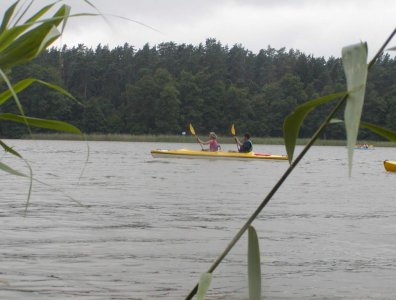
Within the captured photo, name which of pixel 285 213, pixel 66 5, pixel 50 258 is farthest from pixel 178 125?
pixel 66 5

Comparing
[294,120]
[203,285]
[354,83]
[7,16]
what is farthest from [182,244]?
[354,83]

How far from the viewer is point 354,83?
89cm

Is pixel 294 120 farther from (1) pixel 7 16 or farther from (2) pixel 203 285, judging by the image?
(1) pixel 7 16

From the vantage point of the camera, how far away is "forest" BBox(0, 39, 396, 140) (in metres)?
85.4

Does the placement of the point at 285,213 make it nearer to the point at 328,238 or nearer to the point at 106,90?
the point at 328,238

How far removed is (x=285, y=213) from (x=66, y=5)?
448 inches

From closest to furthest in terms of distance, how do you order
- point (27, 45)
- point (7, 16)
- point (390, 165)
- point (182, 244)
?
1. point (27, 45)
2. point (7, 16)
3. point (182, 244)
4. point (390, 165)

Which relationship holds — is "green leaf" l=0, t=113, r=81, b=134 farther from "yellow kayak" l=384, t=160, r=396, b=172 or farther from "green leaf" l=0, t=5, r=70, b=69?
"yellow kayak" l=384, t=160, r=396, b=172

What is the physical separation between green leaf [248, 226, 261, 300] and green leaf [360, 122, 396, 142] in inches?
8.6

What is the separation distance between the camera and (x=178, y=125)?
87750 millimetres

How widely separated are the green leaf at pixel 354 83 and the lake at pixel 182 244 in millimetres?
1215

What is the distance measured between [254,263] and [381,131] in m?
0.25

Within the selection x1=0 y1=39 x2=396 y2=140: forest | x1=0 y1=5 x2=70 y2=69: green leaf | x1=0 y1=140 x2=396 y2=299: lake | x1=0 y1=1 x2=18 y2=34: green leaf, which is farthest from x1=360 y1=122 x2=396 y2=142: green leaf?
x1=0 y1=39 x2=396 y2=140: forest

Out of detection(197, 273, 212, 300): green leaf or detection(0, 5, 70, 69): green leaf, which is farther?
detection(0, 5, 70, 69): green leaf
